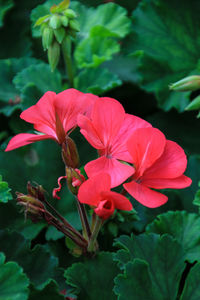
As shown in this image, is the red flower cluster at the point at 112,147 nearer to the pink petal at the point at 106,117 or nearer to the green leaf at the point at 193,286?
the pink petal at the point at 106,117

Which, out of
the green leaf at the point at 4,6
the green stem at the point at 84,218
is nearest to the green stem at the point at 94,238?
the green stem at the point at 84,218

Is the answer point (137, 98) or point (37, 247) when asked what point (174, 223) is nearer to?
point (37, 247)

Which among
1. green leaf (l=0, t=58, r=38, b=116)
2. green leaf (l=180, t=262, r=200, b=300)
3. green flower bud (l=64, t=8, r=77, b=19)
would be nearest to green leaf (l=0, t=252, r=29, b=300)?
green leaf (l=180, t=262, r=200, b=300)

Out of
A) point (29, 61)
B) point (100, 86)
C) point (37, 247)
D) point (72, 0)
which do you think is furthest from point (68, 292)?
point (72, 0)

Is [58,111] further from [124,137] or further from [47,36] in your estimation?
[47,36]

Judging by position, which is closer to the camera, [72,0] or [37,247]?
[37,247]

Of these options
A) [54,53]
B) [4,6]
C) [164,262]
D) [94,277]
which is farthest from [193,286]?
[4,6]
